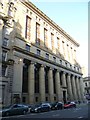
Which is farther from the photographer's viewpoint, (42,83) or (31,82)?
(42,83)

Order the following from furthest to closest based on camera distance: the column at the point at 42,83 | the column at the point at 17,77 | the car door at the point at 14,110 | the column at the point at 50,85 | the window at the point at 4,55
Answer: the column at the point at 50,85, the column at the point at 42,83, the column at the point at 17,77, the window at the point at 4,55, the car door at the point at 14,110

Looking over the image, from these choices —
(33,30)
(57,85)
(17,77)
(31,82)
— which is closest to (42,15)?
(33,30)

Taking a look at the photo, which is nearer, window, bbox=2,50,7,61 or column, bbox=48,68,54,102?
window, bbox=2,50,7,61

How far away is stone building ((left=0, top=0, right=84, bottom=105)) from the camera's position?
32.6 m

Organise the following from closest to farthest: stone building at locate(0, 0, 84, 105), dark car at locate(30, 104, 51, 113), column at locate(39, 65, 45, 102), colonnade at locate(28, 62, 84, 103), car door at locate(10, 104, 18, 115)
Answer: car door at locate(10, 104, 18, 115)
dark car at locate(30, 104, 51, 113)
stone building at locate(0, 0, 84, 105)
colonnade at locate(28, 62, 84, 103)
column at locate(39, 65, 45, 102)

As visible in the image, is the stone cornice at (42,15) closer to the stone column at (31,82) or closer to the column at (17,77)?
the stone column at (31,82)

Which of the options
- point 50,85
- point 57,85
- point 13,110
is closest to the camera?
point 13,110

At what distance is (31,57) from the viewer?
3994cm

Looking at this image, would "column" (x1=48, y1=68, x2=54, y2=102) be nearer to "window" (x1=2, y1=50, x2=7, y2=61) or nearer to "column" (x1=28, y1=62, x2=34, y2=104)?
"column" (x1=28, y1=62, x2=34, y2=104)

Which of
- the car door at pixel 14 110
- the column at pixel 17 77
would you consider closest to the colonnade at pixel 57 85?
the column at pixel 17 77

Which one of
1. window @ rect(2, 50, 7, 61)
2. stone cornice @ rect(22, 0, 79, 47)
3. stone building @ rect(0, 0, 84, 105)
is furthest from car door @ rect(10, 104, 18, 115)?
stone cornice @ rect(22, 0, 79, 47)

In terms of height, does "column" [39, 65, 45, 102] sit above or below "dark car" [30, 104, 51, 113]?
above

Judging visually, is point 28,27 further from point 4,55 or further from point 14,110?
point 14,110

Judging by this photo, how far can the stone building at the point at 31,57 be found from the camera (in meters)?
32.6
